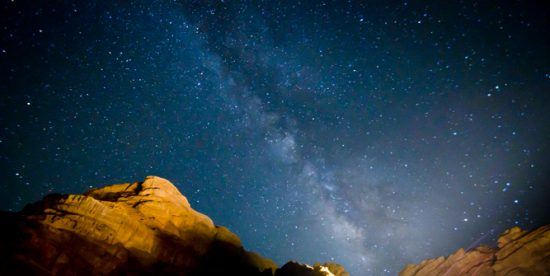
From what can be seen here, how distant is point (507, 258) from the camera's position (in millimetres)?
30047

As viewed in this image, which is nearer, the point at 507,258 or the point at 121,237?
the point at 121,237

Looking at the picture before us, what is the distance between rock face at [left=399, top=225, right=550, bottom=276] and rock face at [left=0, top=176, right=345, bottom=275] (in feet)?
69.4

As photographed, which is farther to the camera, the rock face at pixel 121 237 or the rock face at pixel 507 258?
the rock face at pixel 507 258

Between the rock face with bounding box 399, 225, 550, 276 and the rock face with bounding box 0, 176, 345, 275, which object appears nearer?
the rock face with bounding box 0, 176, 345, 275

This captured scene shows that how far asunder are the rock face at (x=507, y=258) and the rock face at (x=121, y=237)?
833 inches

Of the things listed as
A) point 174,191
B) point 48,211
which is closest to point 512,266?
point 174,191

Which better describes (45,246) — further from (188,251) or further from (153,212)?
(188,251)

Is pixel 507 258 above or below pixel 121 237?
above

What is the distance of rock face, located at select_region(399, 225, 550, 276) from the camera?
2817cm

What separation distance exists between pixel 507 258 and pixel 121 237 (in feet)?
127

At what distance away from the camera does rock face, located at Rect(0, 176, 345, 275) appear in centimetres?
1538

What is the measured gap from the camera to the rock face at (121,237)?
15375 millimetres

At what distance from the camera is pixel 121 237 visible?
18719mm

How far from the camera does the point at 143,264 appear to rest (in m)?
19.1
